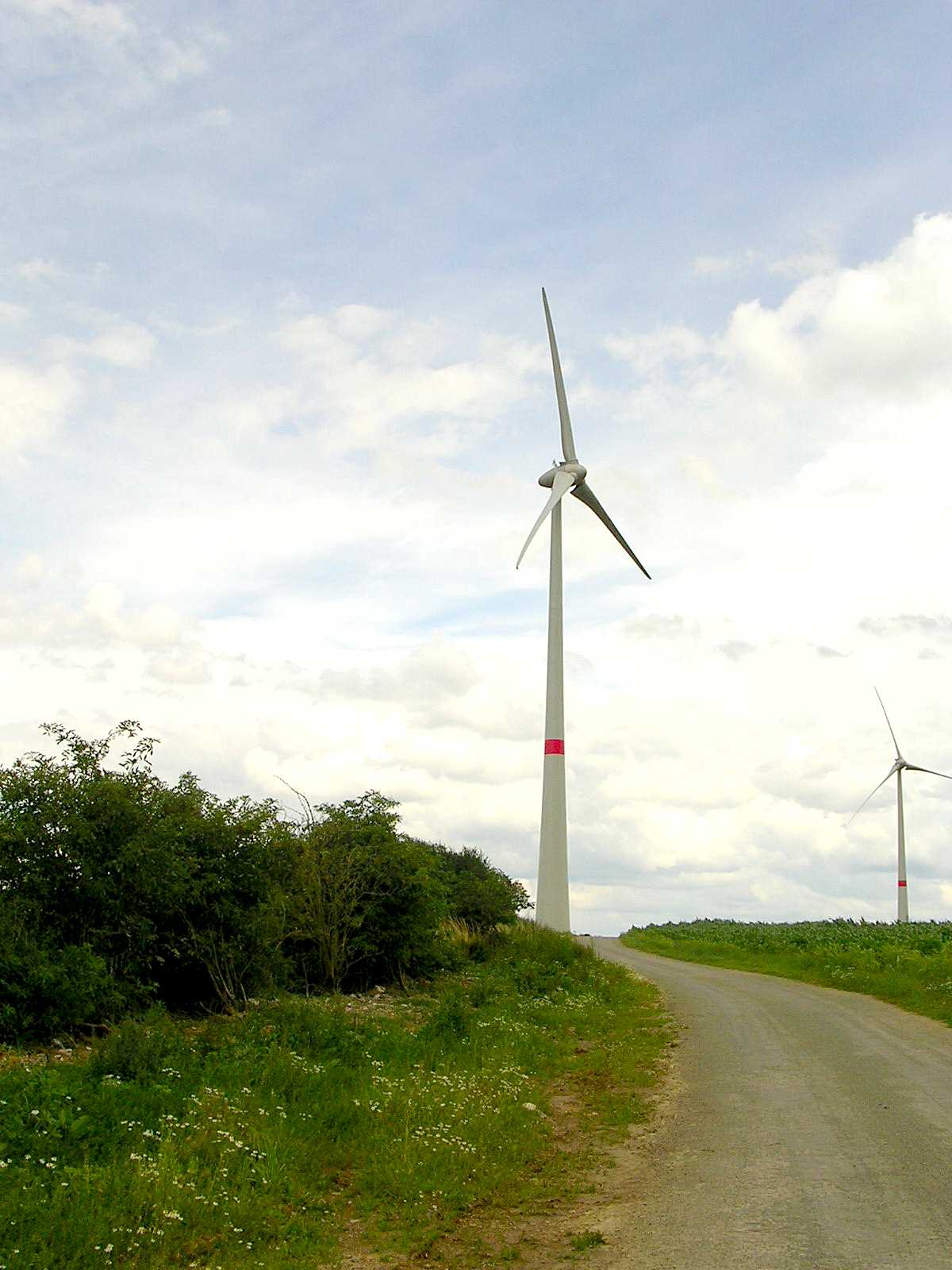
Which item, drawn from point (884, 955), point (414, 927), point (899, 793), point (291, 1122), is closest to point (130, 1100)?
point (291, 1122)

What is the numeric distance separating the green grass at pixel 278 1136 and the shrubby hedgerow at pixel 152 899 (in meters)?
1.30

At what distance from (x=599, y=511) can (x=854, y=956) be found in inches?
746

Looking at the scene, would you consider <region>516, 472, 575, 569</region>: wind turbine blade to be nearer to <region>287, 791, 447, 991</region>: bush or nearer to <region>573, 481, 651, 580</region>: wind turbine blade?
<region>573, 481, 651, 580</region>: wind turbine blade

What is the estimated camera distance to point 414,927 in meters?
25.0

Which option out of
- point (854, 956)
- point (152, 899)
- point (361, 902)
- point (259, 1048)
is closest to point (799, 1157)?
point (259, 1048)

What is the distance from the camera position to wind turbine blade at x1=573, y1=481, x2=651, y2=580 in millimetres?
42062

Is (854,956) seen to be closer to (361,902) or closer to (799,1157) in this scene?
(361,902)

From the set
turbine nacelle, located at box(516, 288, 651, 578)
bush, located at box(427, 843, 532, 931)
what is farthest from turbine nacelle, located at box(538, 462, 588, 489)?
bush, located at box(427, 843, 532, 931)

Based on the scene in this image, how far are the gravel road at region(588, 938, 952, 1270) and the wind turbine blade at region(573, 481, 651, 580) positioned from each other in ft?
78.1

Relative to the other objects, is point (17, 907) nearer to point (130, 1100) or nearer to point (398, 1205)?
point (130, 1100)

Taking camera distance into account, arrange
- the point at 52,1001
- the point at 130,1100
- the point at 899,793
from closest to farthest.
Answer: the point at 130,1100
the point at 52,1001
the point at 899,793

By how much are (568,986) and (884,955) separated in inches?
481

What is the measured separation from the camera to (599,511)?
141 ft

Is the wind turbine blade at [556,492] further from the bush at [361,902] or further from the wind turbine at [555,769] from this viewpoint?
the bush at [361,902]
